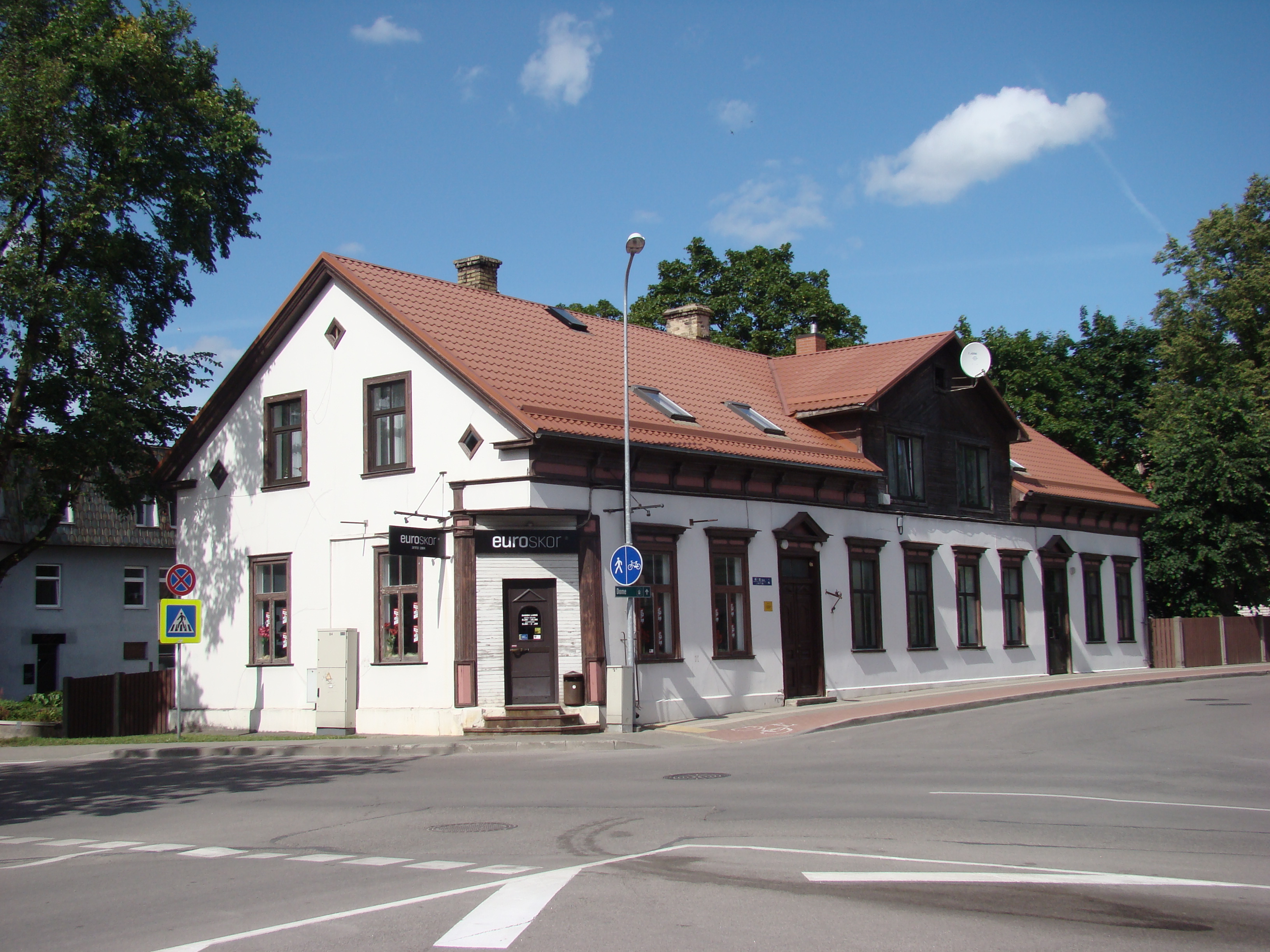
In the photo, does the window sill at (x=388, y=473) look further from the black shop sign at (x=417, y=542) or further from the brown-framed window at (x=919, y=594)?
the brown-framed window at (x=919, y=594)

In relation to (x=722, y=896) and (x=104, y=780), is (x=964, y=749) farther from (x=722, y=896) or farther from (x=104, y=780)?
(x=104, y=780)

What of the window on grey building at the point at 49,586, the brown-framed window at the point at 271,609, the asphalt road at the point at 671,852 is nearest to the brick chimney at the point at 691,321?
the brown-framed window at the point at 271,609

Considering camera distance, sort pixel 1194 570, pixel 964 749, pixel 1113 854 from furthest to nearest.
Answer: pixel 1194 570
pixel 964 749
pixel 1113 854

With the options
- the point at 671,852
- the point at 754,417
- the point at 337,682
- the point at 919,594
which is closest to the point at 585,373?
the point at 754,417

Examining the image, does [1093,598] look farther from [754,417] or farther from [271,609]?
[271,609]

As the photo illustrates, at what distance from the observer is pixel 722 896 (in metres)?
7.41

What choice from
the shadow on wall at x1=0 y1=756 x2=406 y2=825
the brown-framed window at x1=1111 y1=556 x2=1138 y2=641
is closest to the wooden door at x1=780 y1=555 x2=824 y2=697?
the shadow on wall at x1=0 y1=756 x2=406 y2=825

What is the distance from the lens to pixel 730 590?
24312mm

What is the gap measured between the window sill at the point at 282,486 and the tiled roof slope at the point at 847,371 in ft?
38.5

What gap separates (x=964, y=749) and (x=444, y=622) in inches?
362

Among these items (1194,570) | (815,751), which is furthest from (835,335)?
(815,751)

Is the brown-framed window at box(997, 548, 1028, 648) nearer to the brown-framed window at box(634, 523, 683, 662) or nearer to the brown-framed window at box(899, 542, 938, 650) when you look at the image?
the brown-framed window at box(899, 542, 938, 650)

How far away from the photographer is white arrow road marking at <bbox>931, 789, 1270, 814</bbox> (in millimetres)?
11242

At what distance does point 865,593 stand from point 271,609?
42.3 ft
